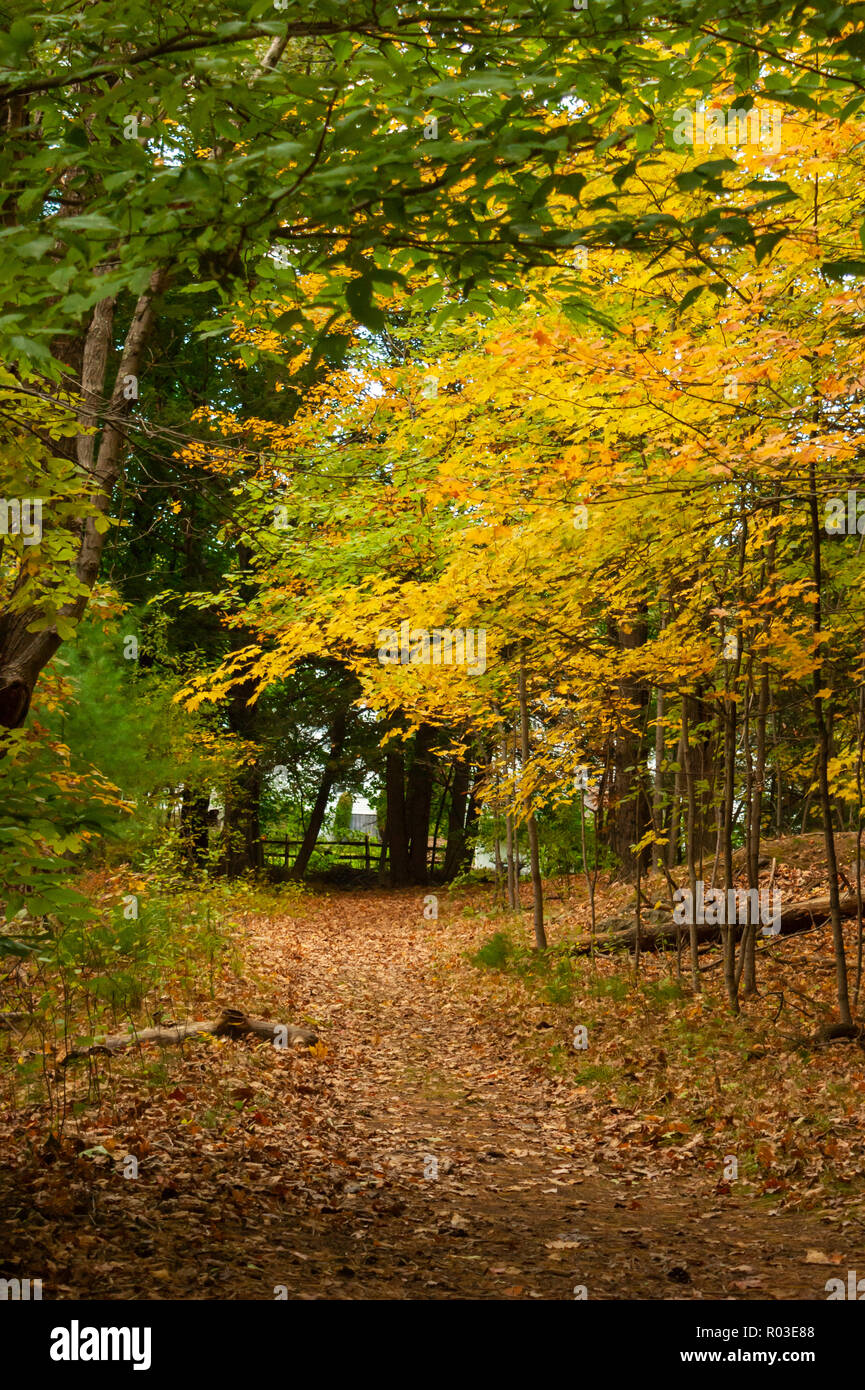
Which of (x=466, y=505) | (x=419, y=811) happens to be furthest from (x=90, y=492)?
(x=419, y=811)

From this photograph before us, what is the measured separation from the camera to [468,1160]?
660 cm

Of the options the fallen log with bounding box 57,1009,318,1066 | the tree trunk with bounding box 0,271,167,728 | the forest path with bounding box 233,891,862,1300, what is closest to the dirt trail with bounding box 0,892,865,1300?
the forest path with bounding box 233,891,862,1300

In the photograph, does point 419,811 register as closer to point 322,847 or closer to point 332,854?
point 332,854

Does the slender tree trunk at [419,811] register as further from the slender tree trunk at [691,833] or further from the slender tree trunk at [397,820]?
the slender tree trunk at [691,833]

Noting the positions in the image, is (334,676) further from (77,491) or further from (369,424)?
(77,491)

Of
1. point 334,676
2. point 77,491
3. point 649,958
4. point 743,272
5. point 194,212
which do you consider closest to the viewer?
point 194,212

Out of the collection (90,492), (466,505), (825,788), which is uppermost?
(466,505)

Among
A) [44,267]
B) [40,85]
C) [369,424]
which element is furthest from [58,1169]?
[369,424]

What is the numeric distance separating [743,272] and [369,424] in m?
7.64

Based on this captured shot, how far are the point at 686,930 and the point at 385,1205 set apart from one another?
659 centimetres

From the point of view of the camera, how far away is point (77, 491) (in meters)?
4.89

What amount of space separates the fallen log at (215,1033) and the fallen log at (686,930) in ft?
13.0

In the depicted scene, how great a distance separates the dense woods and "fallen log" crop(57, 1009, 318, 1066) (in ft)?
0.13

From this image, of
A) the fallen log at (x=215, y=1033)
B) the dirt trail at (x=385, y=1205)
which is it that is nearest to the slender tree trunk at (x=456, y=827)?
the fallen log at (x=215, y=1033)
